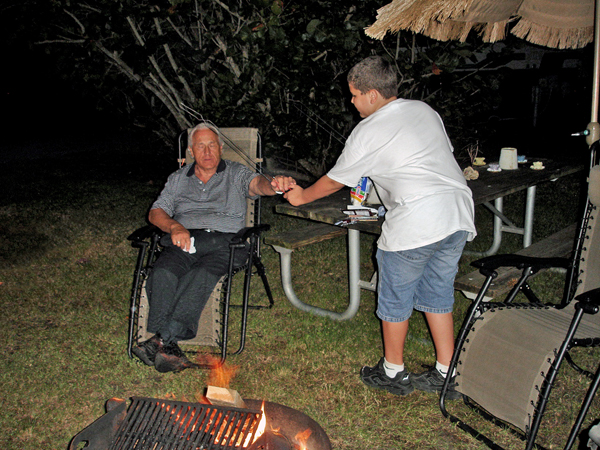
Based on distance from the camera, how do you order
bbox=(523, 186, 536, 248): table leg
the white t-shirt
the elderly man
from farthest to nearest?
bbox=(523, 186, 536, 248): table leg, the elderly man, the white t-shirt

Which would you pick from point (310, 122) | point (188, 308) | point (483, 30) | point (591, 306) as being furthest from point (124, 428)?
point (310, 122)

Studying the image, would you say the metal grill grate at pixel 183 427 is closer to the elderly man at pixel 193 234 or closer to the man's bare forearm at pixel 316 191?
the elderly man at pixel 193 234

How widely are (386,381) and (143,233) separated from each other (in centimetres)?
173

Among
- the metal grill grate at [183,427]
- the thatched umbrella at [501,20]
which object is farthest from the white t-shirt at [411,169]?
the metal grill grate at [183,427]

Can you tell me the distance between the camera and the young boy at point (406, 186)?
2.44 meters

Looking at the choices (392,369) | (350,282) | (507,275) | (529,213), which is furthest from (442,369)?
(529,213)

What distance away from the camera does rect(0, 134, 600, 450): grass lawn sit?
2.68 m

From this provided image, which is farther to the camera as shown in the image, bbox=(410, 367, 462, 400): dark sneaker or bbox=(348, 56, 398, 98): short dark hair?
bbox=(410, 367, 462, 400): dark sneaker

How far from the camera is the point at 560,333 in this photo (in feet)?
7.75

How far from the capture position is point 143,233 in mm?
3297

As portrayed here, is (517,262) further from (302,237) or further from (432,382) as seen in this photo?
(302,237)

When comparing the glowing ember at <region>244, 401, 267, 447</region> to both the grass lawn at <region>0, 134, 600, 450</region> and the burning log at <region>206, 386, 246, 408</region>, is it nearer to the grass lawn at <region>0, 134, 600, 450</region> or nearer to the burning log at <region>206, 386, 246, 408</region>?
the burning log at <region>206, 386, 246, 408</region>

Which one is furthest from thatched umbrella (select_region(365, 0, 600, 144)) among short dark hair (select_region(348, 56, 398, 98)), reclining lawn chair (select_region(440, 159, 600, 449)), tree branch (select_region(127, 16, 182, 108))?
tree branch (select_region(127, 16, 182, 108))

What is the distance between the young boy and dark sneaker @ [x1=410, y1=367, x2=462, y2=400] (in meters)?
0.38
